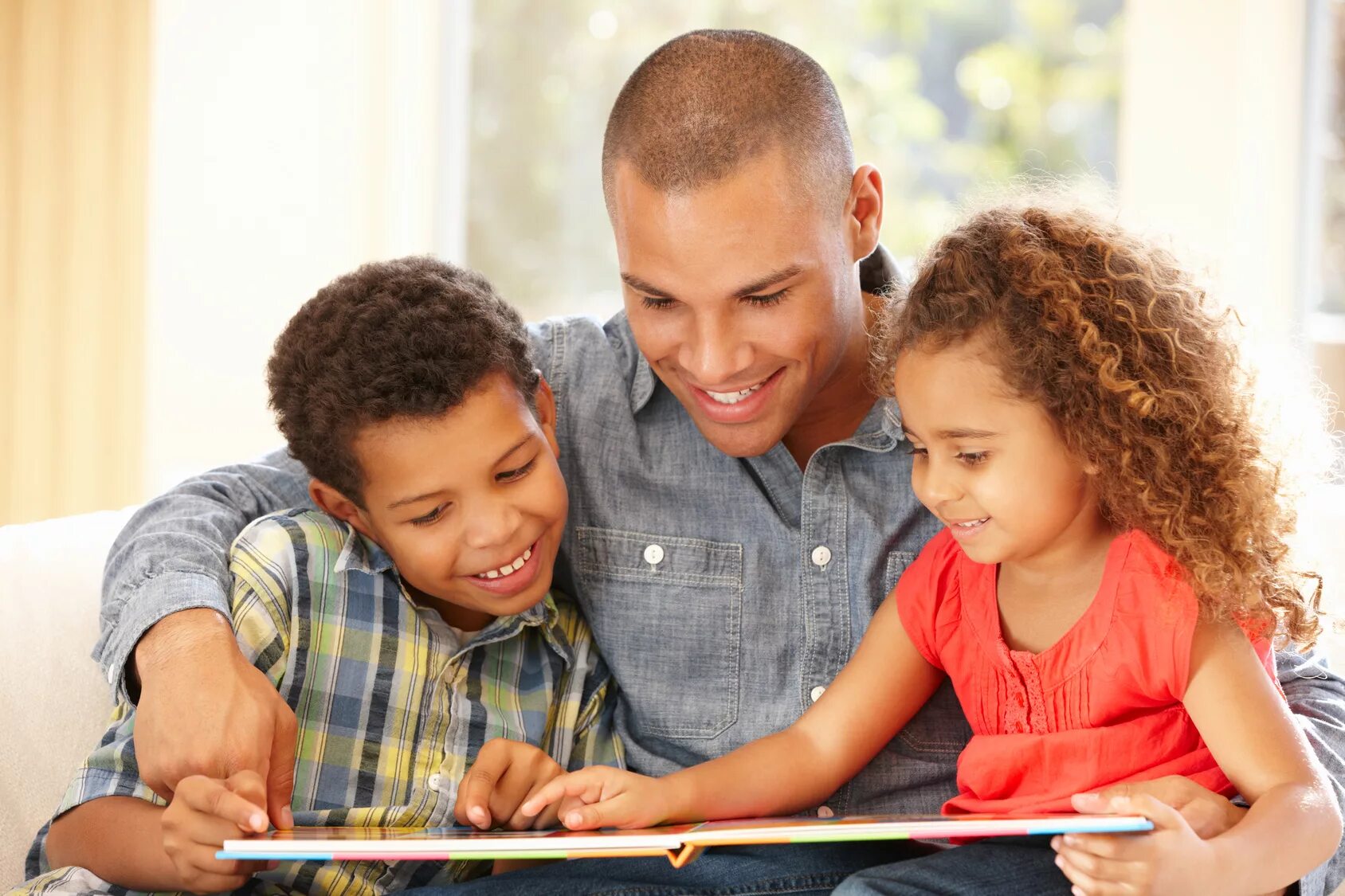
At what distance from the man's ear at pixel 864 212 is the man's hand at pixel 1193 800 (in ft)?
2.70

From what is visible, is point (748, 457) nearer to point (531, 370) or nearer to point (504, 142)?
point (531, 370)

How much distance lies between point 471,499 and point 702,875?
0.51m

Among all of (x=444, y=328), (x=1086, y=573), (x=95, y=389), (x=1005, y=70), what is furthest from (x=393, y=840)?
(x=1005, y=70)

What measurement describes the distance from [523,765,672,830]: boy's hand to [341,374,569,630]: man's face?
0.28 metres

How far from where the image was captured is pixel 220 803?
1.26 meters

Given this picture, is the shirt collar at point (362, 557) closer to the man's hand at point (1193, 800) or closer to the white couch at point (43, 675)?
the white couch at point (43, 675)

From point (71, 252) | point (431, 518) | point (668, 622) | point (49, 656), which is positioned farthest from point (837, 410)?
point (71, 252)

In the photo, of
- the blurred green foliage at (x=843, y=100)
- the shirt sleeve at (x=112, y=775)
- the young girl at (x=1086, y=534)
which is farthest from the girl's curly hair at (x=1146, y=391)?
the blurred green foliage at (x=843, y=100)

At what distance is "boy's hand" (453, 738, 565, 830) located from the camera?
4.76 ft

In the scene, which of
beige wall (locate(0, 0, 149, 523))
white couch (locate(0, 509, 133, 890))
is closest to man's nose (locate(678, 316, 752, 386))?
white couch (locate(0, 509, 133, 890))

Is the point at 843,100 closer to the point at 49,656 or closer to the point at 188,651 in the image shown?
the point at 49,656

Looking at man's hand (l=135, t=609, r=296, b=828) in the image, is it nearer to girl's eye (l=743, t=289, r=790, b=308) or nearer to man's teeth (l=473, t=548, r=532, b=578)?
man's teeth (l=473, t=548, r=532, b=578)

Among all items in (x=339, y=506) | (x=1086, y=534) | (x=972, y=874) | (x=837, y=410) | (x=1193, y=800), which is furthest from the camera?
(x=837, y=410)

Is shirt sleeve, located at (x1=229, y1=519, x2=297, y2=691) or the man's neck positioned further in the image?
the man's neck
